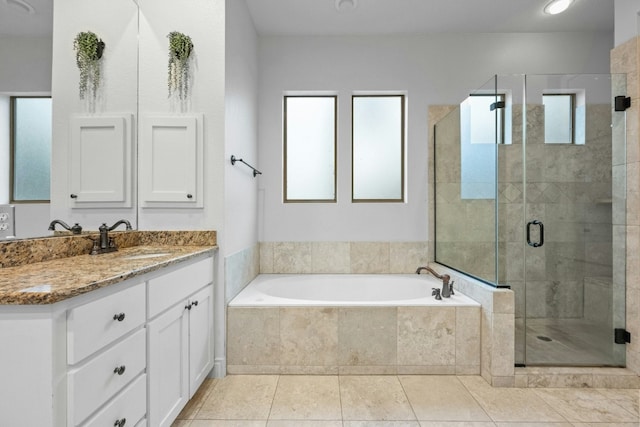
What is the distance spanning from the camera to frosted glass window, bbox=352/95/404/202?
3275 mm

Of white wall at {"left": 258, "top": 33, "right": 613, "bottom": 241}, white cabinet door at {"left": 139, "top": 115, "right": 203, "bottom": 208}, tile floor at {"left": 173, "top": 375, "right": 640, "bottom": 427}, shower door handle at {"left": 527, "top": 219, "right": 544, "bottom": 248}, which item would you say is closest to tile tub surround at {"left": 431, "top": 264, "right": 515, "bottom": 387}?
tile floor at {"left": 173, "top": 375, "right": 640, "bottom": 427}

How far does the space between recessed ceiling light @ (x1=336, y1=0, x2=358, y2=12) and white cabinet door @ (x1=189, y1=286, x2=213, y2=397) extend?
238 centimetres

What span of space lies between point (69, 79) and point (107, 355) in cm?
130

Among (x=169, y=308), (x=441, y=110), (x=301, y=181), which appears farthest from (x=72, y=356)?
(x=441, y=110)

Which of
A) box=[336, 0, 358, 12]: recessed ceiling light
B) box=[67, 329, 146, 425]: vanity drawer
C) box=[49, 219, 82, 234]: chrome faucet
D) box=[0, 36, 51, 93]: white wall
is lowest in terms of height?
box=[67, 329, 146, 425]: vanity drawer

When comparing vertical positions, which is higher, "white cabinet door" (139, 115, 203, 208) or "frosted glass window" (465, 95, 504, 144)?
"frosted glass window" (465, 95, 504, 144)

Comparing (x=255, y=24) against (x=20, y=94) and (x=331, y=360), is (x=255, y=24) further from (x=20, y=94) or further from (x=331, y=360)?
(x=331, y=360)

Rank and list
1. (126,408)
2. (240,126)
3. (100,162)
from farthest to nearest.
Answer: (240,126)
(100,162)
(126,408)

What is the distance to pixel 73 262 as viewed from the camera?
143cm

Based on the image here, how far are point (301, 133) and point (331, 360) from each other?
2118mm

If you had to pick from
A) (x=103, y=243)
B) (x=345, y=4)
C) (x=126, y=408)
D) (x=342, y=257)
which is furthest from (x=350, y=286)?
(x=345, y=4)

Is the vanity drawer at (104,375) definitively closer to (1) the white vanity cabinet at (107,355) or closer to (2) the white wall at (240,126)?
(1) the white vanity cabinet at (107,355)

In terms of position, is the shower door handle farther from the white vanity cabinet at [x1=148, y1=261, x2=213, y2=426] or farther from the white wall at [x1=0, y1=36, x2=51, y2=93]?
the white wall at [x1=0, y1=36, x2=51, y2=93]

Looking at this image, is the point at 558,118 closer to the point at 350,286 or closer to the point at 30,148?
the point at 350,286
